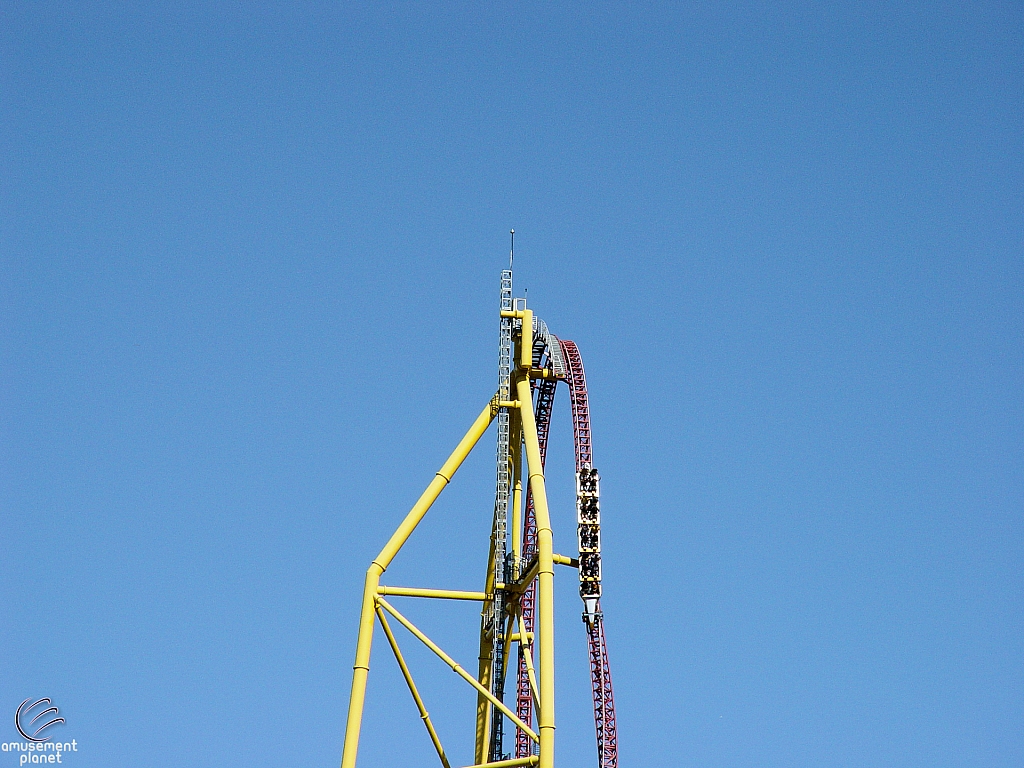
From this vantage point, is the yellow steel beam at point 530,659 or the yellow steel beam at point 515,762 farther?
the yellow steel beam at point 530,659

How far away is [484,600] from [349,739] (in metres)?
5.42

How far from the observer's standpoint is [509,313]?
42.5m

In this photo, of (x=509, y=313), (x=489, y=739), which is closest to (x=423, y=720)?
→ (x=489, y=739)

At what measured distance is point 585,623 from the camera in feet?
149

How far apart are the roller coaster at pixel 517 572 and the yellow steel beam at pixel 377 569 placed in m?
0.02

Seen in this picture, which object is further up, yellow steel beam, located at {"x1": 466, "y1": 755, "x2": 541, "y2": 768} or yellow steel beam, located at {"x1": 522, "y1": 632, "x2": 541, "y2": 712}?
yellow steel beam, located at {"x1": 522, "y1": 632, "x2": 541, "y2": 712}

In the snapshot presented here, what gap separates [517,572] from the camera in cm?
4256

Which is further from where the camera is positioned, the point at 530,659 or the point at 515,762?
the point at 530,659

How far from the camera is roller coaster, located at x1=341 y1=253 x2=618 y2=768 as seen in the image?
127ft

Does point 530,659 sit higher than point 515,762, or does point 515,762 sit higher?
point 530,659

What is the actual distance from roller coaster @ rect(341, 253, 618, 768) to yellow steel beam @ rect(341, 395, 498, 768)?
0.02 m

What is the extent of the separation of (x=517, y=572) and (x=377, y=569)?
416 centimetres

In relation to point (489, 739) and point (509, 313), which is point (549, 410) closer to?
point (509, 313)

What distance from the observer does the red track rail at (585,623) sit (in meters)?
45.4
